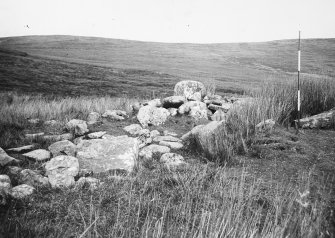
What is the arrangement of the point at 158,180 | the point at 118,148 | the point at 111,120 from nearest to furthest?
the point at 158,180
the point at 118,148
the point at 111,120

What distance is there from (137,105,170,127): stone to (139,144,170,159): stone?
1875 millimetres

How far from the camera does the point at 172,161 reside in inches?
146

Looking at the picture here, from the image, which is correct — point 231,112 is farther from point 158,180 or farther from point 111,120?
point 111,120

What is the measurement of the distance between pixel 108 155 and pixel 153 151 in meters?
0.81

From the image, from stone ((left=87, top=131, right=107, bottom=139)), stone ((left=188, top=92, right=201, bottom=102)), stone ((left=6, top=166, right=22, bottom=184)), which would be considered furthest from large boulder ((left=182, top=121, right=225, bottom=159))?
stone ((left=188, top=92, right=201, bottom=102))

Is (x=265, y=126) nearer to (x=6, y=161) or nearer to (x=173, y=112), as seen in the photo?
(x=173, y=112)

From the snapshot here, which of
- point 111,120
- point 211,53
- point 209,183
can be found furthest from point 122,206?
point 211,53

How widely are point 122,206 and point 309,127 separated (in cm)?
402

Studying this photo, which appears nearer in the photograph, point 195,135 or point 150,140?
point 195,135

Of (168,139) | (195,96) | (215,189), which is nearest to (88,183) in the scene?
(215,189)

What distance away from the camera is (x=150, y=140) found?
16.4 feet

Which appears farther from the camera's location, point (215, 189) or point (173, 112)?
point (173, 112)

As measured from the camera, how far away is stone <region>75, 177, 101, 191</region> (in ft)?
9.68

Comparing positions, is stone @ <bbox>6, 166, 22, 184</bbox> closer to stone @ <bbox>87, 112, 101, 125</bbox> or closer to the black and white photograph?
the black and white photograph
